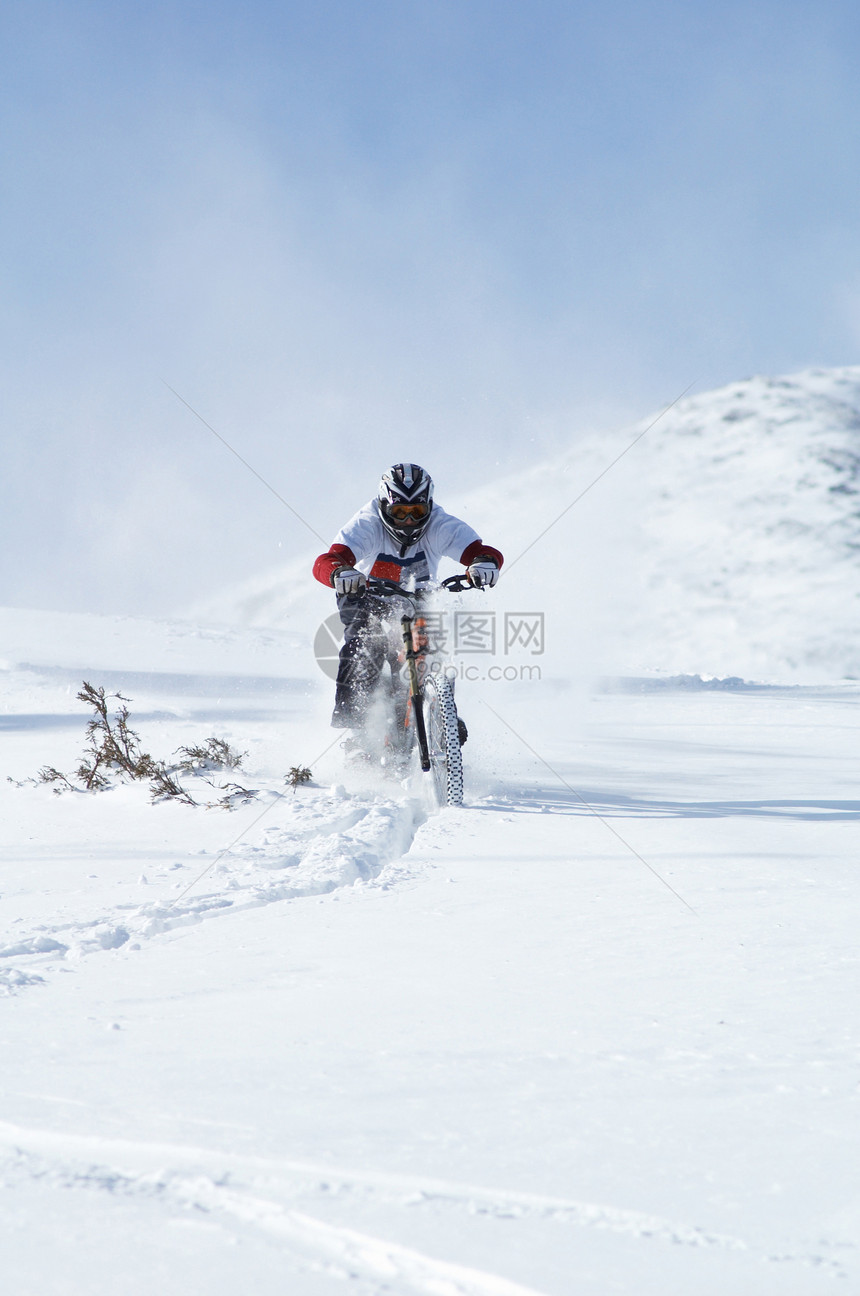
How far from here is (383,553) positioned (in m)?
5.78

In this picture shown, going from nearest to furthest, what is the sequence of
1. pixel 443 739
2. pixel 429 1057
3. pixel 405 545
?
pixel 429 1057 < pixel 443 739 < pixel 405 545

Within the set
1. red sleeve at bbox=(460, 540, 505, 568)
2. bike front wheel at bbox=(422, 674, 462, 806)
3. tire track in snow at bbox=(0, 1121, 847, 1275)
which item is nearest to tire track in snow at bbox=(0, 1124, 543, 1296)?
tire track in snow at bbox=(0, 1121, 847, 1275)

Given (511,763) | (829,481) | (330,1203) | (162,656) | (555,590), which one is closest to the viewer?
(330,1203)

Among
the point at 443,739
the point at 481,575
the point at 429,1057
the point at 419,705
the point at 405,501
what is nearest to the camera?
the point at 429,1057

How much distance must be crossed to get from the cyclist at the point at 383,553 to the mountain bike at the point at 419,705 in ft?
0.36

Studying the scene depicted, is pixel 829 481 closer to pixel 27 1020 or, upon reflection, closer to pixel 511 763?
pixel 511 763

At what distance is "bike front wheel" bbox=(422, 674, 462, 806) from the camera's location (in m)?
4.77

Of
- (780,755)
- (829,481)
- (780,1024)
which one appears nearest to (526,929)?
(780,1024)

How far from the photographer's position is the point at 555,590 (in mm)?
18625

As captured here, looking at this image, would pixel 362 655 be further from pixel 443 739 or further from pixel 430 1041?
pixel 430 1041

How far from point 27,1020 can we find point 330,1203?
36.0 inches

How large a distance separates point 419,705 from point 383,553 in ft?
3.90
